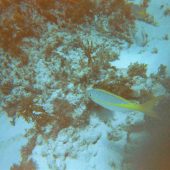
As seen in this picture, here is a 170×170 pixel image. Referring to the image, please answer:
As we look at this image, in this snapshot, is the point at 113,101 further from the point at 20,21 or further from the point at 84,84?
the point at 20,21

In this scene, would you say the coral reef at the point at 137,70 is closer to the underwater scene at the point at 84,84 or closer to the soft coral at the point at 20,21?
the underwater scene at the point at 84,84

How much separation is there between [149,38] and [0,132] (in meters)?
3.08

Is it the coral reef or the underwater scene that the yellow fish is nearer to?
the underwater scene

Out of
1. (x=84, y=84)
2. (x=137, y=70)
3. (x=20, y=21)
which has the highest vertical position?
(x=20, y=21)

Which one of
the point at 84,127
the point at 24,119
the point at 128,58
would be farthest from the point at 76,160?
the point at 128,58

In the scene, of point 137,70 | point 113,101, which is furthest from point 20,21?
point 113,101

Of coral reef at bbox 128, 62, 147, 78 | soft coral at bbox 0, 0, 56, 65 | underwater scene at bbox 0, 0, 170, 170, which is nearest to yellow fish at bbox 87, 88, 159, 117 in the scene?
underwater scene at bbox 0, 0, 170, 170

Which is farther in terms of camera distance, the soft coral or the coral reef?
the soft coral

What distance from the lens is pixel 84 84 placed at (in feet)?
14.7

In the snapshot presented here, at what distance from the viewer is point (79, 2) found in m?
5.60

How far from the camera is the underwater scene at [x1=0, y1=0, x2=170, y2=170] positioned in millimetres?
3660

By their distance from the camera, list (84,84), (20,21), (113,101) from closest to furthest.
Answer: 1. (113,101)
2. (84,84)
3. (20,21)

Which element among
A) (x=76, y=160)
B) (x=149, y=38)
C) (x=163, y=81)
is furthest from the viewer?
(x=149, y=38)

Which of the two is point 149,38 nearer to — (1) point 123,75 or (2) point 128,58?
(2) point 128,58
